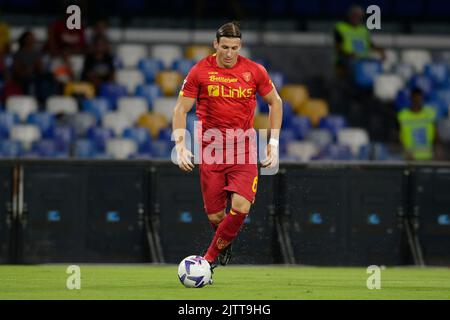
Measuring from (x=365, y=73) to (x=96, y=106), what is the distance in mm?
4930

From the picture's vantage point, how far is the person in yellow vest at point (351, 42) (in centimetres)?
2303

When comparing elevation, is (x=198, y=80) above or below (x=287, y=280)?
above

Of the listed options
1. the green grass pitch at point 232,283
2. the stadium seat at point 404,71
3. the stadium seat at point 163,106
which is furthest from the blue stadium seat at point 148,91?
the green grass pitch at point 232,283

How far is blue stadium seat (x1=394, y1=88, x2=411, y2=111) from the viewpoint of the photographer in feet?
74.3

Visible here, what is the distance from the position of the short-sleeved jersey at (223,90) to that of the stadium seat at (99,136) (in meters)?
7.35

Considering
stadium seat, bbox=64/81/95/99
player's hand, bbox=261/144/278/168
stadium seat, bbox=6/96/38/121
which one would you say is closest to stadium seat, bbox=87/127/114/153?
stadium seat, bbox=6/96/38/121

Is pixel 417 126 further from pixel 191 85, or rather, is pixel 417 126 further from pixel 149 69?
pixel 191 85

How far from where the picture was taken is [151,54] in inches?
938

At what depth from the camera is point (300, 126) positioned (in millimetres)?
21641

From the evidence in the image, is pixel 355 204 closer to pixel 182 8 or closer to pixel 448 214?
pixel 448 214

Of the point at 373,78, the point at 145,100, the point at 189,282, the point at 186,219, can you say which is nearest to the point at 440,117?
the point at 373,78

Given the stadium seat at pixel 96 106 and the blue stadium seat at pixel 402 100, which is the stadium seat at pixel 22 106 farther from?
the blue stadium seat at pixel 402 100

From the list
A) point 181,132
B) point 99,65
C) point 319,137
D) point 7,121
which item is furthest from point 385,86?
point 181,132

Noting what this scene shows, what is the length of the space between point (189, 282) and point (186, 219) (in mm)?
5148
